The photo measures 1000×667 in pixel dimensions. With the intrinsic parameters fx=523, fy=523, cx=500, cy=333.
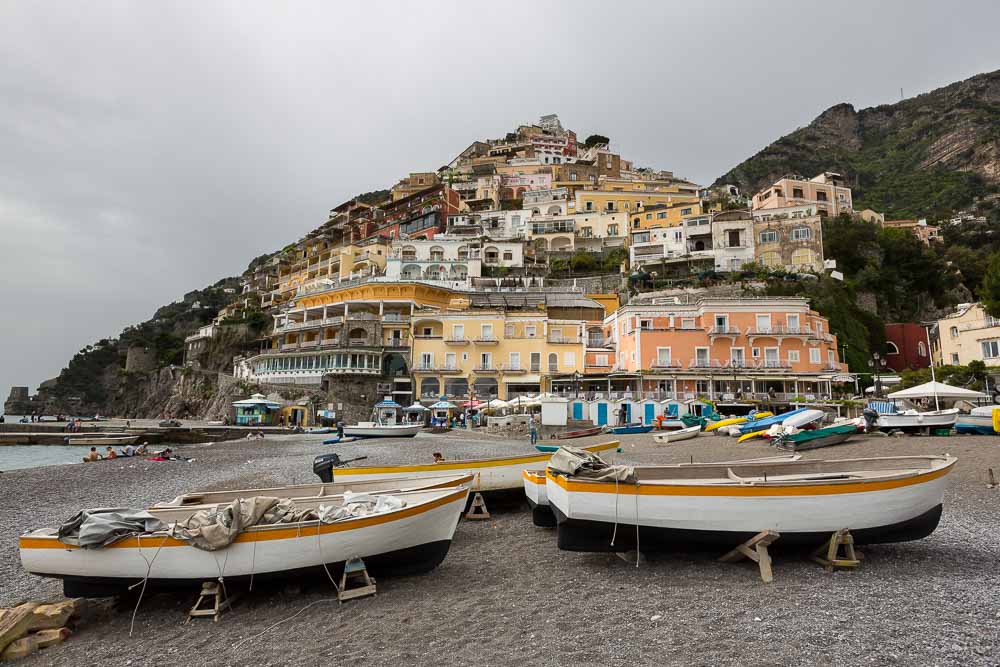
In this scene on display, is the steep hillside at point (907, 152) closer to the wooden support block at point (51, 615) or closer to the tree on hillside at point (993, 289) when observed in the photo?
the tree on hillside at point (993, 289)

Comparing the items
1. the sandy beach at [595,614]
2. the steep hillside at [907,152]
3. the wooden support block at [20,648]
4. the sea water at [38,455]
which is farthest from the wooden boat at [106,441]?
the steep hillside at [907,152]

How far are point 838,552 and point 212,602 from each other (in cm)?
744

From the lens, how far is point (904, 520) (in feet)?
20.8

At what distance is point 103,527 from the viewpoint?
5.83 metres

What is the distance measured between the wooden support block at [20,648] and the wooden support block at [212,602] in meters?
1.38

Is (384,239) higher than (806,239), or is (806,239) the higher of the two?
(384,239)

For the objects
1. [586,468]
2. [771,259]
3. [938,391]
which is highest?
[771,259]

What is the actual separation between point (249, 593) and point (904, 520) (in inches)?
316

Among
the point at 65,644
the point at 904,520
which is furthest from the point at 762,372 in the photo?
the point at 65,644

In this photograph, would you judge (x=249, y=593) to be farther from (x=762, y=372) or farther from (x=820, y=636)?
(x=762, y=372)

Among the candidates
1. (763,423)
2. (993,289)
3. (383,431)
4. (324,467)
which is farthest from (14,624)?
(993,289)

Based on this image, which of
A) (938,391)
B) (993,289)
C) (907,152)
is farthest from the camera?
(907,152)

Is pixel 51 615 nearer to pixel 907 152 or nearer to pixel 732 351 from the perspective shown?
pixel 732 351

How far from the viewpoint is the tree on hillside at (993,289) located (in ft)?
88.4
